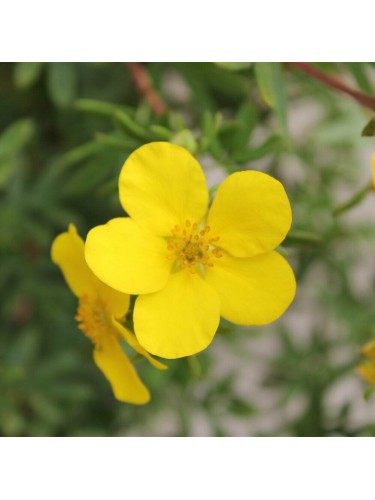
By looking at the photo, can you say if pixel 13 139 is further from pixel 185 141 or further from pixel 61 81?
pixel 185 141

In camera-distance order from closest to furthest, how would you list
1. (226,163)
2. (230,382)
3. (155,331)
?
(155,331), (226,163), (230,382)

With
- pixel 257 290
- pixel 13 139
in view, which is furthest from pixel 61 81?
pixel 257 290

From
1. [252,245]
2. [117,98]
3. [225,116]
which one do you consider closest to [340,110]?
[225,116]

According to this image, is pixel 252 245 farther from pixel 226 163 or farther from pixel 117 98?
pixel 117 98

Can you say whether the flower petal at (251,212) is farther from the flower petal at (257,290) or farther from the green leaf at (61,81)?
the green leaf at (61,81)

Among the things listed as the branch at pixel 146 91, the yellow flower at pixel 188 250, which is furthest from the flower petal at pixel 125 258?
the branch at pixel 146 91

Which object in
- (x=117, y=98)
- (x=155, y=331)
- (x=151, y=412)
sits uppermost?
(x=117, y=98)
